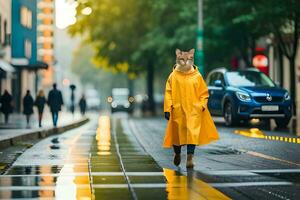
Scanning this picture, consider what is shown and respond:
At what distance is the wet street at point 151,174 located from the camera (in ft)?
31.5

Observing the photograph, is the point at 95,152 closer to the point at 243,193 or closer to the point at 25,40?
the point at 243,193

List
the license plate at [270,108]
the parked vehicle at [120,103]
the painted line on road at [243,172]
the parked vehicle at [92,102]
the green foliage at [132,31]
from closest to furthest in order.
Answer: the painted line on road at [243,172], the license plate at [270,108], the green foliage at [132,31], the parked vehicle at [120,103], the parked vehicle at [92,102]

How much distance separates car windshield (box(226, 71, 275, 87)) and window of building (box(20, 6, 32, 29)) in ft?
114

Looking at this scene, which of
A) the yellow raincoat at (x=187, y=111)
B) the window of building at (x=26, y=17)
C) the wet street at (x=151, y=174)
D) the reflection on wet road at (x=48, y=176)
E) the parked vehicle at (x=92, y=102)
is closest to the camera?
the reflection on wet road at (x=48, y=176)

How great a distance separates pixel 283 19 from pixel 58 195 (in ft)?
86.8

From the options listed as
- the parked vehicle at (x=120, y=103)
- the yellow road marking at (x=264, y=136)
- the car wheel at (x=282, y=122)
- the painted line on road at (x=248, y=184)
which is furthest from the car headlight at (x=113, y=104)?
the painted line on road at (x=248, y=184)

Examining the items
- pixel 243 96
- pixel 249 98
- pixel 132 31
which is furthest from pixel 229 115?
pixel 132 31

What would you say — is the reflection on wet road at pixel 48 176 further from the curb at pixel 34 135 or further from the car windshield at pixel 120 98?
the car windshield at pixel 120 98

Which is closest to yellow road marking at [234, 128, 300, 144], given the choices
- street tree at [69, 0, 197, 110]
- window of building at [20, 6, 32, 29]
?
street tree at [69, 0, 197, 110]

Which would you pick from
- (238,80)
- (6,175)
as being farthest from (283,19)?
(6,175)

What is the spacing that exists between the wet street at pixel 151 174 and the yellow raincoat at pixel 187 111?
1.65ft

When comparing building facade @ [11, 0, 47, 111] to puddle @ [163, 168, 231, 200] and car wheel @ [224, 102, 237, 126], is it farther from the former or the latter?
puddle @ [163, 168, 231, 200]

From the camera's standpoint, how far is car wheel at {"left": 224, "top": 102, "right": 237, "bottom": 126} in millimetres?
26578

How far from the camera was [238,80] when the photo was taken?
27.4 meters
